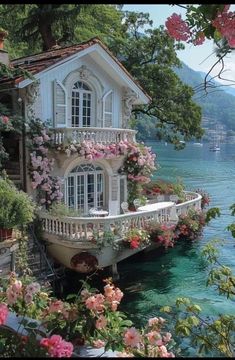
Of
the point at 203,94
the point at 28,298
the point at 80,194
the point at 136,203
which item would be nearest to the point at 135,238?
the point at 80,194

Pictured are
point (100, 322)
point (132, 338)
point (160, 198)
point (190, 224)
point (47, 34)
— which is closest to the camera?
point (132, 338)

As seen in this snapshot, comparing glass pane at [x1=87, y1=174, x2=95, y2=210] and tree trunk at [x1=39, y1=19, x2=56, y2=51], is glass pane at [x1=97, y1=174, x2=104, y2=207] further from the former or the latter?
tree trunk at [x1=39, y1=19, x2=56, y2=51]

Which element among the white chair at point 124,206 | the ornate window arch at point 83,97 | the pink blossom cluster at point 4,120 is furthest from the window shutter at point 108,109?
the pink blossom cluster at point 4,120

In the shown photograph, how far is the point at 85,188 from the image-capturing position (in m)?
15.9

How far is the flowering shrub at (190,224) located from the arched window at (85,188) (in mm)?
3357

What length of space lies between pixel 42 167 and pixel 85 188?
239 cm

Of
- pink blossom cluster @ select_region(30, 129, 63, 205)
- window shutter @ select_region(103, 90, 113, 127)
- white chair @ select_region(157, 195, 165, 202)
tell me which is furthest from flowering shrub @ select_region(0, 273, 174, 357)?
white chair @ select_region(157, 195, 165, 202)

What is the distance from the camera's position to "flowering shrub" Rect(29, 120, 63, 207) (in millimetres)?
13852

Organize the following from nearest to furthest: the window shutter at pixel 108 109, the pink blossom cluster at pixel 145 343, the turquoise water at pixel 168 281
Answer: the pink blossom cluster at pixel 145 343 → the turquoise water at pixel 168 281 → the window shutter at pixel 108 109

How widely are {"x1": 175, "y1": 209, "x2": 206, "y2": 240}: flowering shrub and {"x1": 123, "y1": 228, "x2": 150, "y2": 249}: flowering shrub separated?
3.46 m

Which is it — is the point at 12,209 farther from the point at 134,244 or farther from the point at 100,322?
the point at 100,322

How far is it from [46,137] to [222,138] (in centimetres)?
12428

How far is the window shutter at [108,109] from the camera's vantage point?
54.3ft

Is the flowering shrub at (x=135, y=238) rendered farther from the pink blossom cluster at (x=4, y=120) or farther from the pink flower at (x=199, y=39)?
the pink flower at (x=199, y=39)
